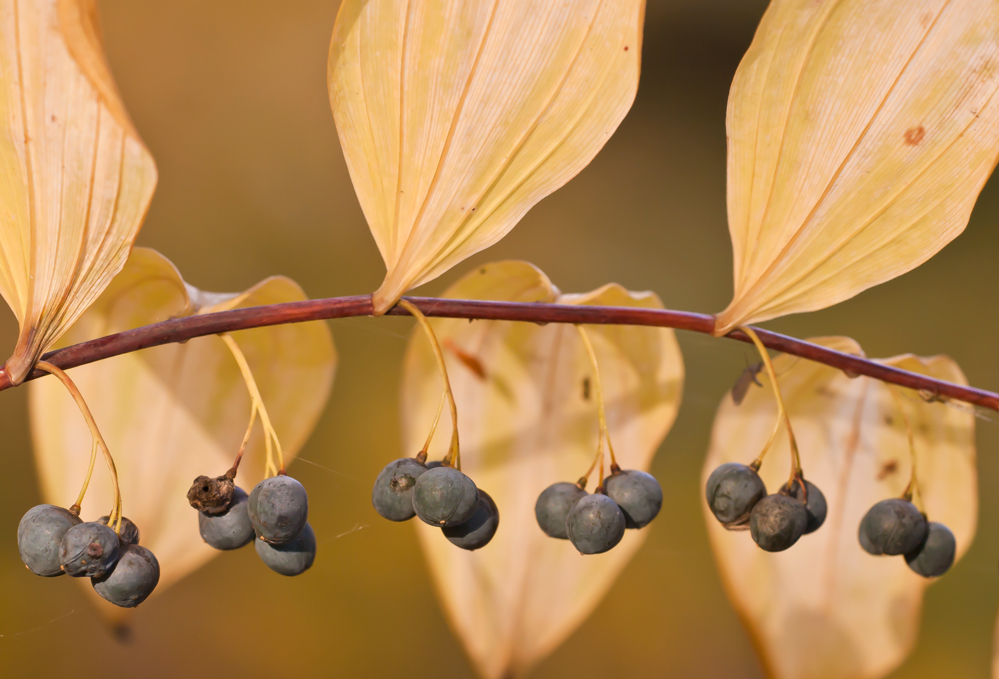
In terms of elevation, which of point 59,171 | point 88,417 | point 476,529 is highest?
point 59,171

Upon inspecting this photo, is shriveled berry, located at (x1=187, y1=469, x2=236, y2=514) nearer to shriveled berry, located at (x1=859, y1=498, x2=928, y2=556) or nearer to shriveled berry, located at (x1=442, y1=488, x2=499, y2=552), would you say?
shriveled berry, located at (x1=442, y1=488, x2=499, y2=552)

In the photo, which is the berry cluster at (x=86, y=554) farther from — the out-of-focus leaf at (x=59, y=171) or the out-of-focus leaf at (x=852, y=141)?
the out-of-focus leaf at (x=852, y=141)

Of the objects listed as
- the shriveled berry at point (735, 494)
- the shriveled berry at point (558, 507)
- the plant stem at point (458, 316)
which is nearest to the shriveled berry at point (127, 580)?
the plant stem at point (458, 316)

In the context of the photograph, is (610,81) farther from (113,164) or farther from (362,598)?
(362,598)

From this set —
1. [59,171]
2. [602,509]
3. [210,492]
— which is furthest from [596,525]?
[59,171]

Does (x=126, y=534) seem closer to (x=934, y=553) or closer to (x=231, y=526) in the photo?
(x=231, y=526)

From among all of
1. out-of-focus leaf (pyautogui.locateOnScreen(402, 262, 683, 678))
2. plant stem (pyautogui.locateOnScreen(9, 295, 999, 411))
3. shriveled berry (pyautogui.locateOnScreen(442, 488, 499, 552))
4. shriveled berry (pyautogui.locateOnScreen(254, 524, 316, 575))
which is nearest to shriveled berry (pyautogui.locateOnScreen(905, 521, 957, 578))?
plant stem (pyautogui.locateOnScreen(9, 295, 999, 411))
